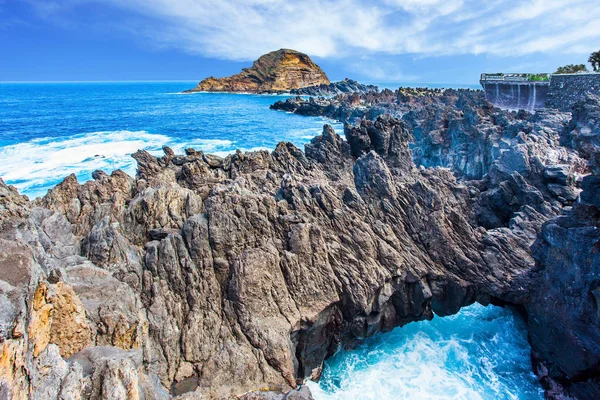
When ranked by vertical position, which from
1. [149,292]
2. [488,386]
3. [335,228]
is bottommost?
[488,386]

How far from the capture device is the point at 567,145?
2772cm

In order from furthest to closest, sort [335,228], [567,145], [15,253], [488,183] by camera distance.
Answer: [567,145] → [488,183] → [335,228] → [15,253]

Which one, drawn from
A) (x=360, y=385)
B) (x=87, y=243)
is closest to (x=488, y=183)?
(x=360, y=385)

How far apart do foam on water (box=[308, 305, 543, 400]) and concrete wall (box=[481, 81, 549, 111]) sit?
171ft

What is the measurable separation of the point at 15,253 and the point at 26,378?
3.16 metres

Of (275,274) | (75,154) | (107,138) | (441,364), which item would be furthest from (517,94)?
(107,138)

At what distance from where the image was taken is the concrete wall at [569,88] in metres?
45.9

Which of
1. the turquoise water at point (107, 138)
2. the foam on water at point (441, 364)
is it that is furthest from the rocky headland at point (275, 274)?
the turquoise water at point (107, 138)

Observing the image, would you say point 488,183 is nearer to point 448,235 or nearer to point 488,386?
point 448,235

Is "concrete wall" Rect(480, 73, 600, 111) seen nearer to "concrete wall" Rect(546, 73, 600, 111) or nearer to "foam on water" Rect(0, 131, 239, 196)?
"concrete wall" Rect(546, 73, 600, 111)

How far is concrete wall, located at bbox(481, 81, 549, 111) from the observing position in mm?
56188

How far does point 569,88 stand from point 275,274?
56106 millimetres

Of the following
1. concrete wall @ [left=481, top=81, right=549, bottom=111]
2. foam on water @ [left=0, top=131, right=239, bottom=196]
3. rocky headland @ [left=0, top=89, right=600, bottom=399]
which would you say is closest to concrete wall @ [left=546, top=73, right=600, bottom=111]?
concrete wall @ [left=481, top=81, right=549, bottom=111]

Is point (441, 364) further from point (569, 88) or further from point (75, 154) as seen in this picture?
point (75, 154)
